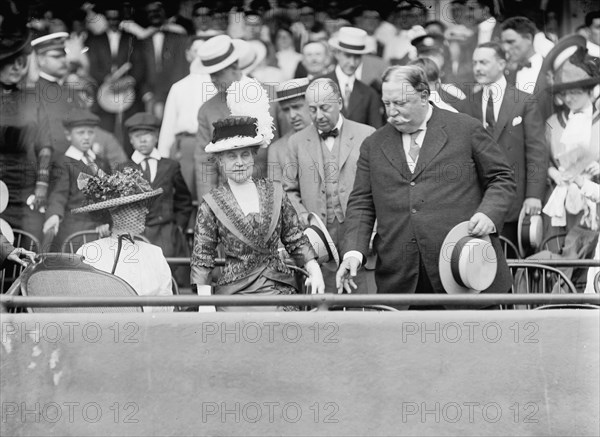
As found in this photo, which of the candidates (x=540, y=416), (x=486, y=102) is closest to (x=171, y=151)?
(x=486, y=102)

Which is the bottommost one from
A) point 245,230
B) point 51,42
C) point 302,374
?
point 302,374

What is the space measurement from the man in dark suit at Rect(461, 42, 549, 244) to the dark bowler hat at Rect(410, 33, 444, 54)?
714 millimetres

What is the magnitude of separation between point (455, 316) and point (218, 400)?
4.33ft

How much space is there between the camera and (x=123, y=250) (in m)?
7.21

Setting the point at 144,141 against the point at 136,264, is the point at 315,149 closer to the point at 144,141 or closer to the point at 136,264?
the point at 144,141

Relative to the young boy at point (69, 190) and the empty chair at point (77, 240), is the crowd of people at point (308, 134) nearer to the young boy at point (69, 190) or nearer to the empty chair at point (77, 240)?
the young boy at point (69, 190)

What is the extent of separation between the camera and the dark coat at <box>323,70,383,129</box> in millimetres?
9891

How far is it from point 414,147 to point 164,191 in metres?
2.87

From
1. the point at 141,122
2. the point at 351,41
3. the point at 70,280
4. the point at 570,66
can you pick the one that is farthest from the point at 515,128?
the point at 70,280

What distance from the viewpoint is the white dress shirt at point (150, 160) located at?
9921 millimetres

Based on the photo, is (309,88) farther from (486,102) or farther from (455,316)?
(455,316)

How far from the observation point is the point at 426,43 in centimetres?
1040

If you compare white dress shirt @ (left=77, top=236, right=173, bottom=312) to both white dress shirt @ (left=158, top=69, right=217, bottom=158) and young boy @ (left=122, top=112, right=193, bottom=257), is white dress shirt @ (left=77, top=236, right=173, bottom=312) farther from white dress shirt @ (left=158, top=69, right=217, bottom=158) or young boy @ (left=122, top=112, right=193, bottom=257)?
white dress shirt @ (left=158, top=69, right=217, bottom=158)

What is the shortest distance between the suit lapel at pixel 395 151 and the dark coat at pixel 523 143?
220 centimetres
